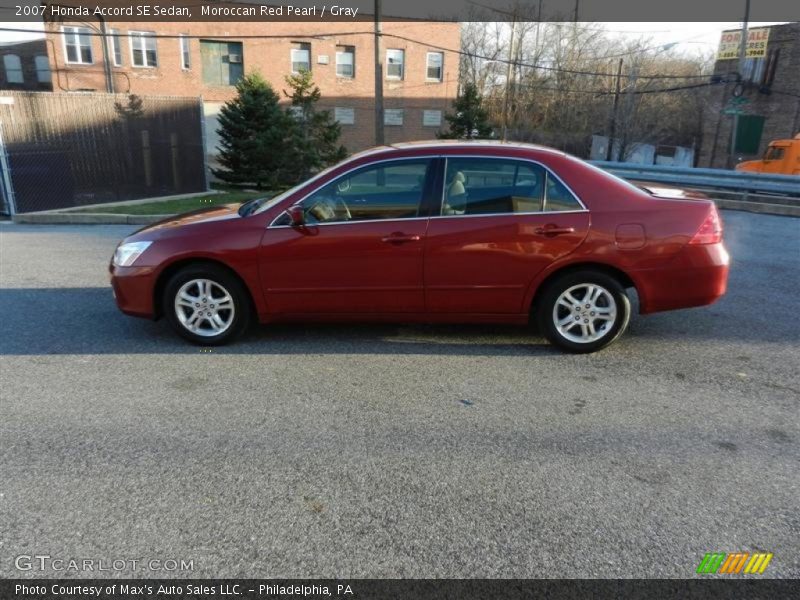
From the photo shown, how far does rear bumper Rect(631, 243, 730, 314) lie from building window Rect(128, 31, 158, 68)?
33166 millimetres

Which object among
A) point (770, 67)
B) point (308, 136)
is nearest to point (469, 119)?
point (308, 136)

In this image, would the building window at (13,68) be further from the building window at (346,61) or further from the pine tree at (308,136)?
the pine tree at (308,136)

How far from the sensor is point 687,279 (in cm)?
446

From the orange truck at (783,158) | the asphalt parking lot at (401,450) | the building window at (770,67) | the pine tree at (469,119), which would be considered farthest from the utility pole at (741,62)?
the asphalt parking lot at (401,450)

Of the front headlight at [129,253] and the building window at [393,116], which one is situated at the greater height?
the building window at [393,116]

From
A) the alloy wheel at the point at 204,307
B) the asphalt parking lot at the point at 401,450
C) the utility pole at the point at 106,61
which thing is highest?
the utility pole at the point at 106,61

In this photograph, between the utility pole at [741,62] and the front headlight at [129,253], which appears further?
the utility pole at [741,62]

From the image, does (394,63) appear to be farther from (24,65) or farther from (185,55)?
(24,65)

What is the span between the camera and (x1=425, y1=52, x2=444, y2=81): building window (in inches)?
1385

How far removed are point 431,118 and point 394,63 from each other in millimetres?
4033

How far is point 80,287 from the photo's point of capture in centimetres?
653

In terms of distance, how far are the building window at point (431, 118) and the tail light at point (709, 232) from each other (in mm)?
33376

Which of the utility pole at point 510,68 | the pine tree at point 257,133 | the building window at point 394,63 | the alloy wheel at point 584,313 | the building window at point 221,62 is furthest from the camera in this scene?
the utility pole at point 510,68

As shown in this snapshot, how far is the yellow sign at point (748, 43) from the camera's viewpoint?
29219 mm
